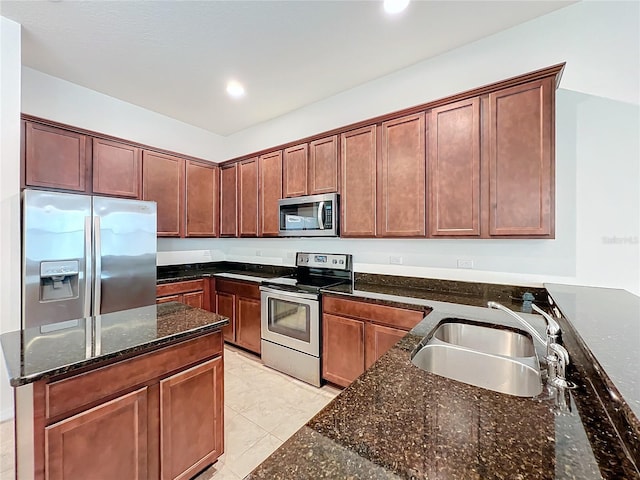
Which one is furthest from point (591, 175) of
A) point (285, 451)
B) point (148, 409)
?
point (148, 409)

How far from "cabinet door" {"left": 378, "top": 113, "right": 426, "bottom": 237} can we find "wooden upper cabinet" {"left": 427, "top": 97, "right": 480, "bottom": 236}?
3.3 inches

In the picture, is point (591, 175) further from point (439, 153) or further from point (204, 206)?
point (204, 206)

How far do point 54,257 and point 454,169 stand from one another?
130 inches

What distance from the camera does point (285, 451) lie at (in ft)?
2.25

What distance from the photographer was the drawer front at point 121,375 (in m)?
1.11

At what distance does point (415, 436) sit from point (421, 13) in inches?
101

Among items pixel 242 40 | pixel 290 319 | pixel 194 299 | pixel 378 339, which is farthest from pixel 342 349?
pixel 242 40

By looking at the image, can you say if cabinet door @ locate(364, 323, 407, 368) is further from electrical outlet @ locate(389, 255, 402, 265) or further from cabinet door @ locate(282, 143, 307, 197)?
cabinet door @ locate(282, 143, 307, 197)

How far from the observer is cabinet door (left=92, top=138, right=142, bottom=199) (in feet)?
9.94

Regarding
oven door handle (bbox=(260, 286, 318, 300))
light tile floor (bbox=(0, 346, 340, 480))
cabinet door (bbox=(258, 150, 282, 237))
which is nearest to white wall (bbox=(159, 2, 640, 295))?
oven door handle (bbox=(260, 286, 318, 300))

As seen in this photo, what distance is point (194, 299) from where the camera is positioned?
362 cm

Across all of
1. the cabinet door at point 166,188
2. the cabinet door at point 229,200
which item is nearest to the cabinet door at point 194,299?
the cabinet door at point 166,188

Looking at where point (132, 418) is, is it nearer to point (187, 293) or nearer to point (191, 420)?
point (191, 420)

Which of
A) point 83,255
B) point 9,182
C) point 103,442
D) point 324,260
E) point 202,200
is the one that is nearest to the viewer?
point 103,442
